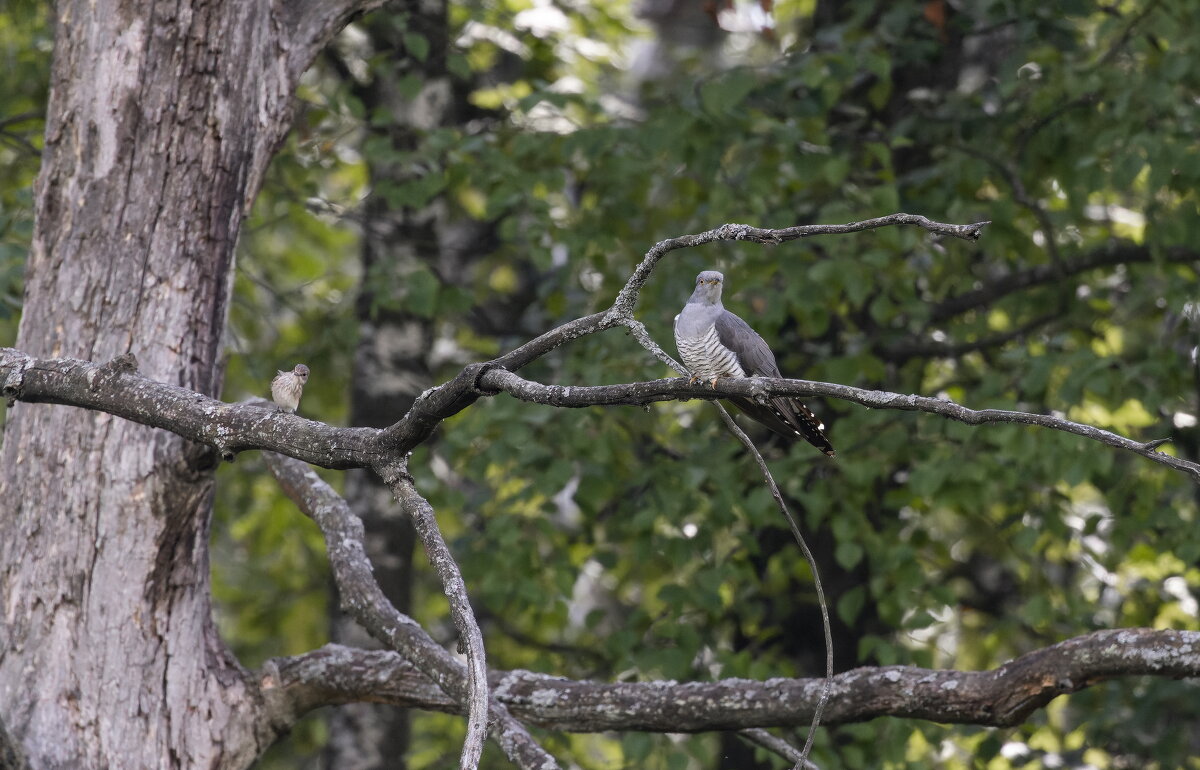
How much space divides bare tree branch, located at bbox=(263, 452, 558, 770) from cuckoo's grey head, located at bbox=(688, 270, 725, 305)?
1.43 metres

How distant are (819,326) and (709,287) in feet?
4.11

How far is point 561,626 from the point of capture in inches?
234

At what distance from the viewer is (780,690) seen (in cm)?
326

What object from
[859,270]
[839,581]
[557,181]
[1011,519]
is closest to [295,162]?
[557,181]

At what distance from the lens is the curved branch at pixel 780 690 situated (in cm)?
294

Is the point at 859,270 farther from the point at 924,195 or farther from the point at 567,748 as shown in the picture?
the point at 567,748

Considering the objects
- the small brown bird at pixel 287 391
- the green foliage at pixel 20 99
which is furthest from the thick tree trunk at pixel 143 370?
the green foliage at pixel 20 99

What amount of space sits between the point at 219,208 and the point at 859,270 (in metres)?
2.58

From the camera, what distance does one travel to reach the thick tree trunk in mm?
3348

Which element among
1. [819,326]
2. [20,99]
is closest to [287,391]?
[819,326]

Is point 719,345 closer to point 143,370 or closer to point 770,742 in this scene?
point 770,742

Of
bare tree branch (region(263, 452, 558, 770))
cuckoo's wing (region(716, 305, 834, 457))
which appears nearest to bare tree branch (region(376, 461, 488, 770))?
bare tree branch (region(263, 452, 558, 770))

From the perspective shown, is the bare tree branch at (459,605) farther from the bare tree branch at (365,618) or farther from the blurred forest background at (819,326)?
the blurred forest background at (819,326)

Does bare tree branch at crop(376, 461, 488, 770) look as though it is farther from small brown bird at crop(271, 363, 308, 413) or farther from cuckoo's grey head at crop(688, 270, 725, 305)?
cuckoo's grey head at crop(688, 270, 725, 305)
